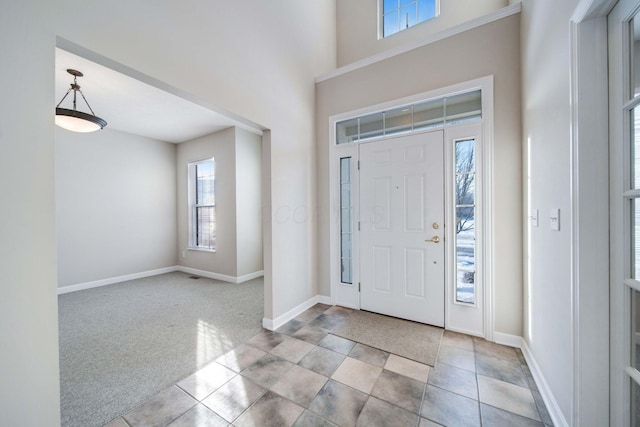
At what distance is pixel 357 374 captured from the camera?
1.88 m

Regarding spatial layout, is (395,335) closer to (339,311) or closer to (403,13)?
(339,311)

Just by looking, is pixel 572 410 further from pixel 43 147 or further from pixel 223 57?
pixel 223 57

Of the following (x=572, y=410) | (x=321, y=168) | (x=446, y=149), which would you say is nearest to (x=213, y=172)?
(x=321, y=168)

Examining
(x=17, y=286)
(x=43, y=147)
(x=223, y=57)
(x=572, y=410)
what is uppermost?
(x=223, y=57)

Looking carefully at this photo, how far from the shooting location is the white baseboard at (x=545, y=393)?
1.38m

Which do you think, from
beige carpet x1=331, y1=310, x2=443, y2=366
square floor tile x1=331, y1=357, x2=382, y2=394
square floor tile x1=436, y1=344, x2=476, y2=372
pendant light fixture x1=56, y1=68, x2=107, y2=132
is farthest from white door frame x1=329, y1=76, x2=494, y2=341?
pendant light fixture x1=56, y1=68, x2=107, y2=132

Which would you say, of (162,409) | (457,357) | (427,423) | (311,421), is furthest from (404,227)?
(162,409)

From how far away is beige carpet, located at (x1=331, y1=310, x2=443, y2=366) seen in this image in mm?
2172

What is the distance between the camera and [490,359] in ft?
6.70

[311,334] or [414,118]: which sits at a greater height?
[414,118]

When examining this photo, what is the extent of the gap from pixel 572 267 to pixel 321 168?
2.56m

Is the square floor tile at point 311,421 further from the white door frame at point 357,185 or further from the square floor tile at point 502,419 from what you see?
the white door frame at point 357,185

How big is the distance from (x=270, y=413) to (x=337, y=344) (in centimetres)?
92

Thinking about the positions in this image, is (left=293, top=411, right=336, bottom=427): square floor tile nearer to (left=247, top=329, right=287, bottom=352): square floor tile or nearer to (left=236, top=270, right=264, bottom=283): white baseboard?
(left=247, top=329, right=287, bottom=352): square floor tile
